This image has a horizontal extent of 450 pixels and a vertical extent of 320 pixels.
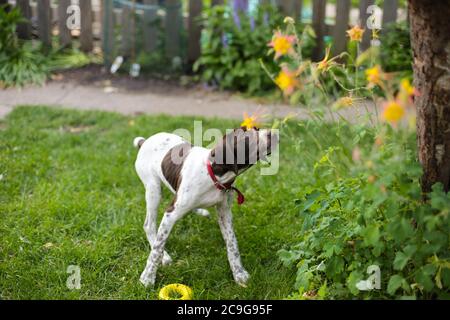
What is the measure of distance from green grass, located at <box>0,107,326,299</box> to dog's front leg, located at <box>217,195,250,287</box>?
6 cm

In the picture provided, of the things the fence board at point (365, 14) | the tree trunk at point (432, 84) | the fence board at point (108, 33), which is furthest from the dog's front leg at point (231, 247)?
the fence board at point (108, 33)

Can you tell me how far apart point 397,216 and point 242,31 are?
423 centimetres

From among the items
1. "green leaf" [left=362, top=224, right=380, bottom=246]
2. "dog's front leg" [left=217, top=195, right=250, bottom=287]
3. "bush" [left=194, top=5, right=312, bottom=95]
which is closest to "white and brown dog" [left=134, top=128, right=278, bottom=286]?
"dog's front leg" [left=217, top=195, right=250, bottom=287]

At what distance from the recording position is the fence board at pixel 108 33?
287 inches

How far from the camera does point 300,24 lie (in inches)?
271

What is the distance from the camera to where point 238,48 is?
6809 mm

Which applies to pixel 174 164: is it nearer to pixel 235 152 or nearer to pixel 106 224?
pixel 235 152

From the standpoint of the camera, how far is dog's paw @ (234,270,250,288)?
3645 millimetres

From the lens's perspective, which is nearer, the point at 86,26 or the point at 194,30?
the point at 194,30

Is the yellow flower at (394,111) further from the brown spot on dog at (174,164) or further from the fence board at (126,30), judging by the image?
the fence board at (126,30)

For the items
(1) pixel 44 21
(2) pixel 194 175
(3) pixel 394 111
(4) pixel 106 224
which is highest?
(1) pixel 44 21

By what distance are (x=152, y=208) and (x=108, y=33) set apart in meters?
4.03

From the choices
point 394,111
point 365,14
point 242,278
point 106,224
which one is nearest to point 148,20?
point 365,14
